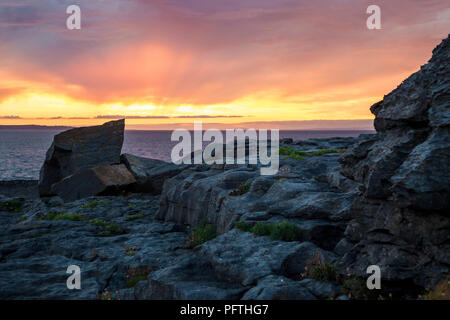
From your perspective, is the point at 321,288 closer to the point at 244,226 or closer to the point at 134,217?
the point at 244,226

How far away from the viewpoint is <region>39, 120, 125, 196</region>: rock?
1593 inches

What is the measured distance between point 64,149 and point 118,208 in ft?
51.6

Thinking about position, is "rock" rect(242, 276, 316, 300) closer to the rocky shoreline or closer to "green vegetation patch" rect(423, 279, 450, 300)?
the rocky shoreline

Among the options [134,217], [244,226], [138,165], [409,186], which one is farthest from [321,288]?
[138,165]

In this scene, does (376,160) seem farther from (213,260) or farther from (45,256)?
(45,256)

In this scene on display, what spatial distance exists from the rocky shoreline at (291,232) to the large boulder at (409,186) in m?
0.03

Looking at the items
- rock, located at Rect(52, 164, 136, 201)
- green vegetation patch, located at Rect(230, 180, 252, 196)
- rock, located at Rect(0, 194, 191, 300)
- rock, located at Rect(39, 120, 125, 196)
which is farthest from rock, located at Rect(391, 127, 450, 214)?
rock, located at Rect(39, 120, 125, 196)

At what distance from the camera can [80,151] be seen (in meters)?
40.8

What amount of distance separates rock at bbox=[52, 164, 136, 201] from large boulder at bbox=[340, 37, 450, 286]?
2733 centimetres

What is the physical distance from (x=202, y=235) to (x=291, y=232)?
6964 millimetres

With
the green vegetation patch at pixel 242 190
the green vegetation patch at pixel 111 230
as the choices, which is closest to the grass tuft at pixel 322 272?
the green vegetation patch at pixel 242 190

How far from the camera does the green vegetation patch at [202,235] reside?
18.5 m
